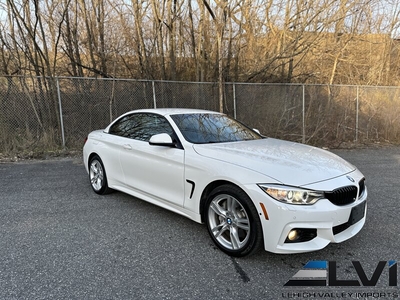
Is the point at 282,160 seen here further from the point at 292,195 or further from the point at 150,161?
the point at 150,161

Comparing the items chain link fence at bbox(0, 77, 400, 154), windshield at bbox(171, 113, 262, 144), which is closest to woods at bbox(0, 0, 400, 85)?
chain link fence at bbox(0, 77, 400, 154)

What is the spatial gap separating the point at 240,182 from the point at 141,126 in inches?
83.2

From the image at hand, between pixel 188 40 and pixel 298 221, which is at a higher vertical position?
pixel 188 40

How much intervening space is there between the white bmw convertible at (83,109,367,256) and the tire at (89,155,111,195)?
0.45 meters

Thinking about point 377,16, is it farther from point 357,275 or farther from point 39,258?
point 39,258

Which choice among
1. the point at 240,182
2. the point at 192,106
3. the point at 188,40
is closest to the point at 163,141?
the point at 240,182

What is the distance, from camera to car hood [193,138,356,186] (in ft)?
8.90

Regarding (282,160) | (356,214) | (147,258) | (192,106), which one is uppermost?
(192,106)

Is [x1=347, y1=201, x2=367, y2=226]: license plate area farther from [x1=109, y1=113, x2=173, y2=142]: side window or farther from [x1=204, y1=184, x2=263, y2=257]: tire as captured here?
[x1=109, y1=113, x2=173, y2=142]: side window

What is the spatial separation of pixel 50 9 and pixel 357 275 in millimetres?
12088

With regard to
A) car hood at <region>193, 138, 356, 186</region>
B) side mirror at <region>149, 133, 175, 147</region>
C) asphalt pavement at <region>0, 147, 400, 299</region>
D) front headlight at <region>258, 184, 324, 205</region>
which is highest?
side mirror at <region>149, 133, 175, 147</region>

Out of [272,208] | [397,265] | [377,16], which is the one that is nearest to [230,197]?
[272,208]

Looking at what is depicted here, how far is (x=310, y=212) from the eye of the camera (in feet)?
8.25

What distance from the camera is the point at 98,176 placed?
192 inches
